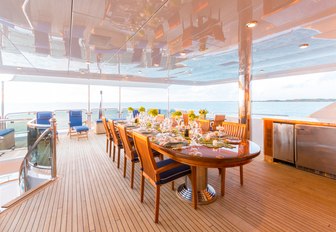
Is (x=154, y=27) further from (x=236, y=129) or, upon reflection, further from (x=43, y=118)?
(x=43, y=118)

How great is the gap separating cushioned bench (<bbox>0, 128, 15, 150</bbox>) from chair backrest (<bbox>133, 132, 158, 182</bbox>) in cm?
500

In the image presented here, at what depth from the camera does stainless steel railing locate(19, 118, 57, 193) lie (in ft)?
9.79

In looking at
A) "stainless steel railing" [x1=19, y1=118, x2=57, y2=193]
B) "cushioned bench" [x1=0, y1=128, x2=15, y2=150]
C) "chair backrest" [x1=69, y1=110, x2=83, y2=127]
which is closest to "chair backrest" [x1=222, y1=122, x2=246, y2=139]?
"stainless steel railing" [x1=19, y1=118, x2=57, y2=193]

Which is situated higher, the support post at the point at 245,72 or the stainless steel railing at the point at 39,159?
the support post at the point at 245,72

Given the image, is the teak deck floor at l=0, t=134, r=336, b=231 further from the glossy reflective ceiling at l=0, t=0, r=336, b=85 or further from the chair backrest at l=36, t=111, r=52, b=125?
the chair backrest at l=36, t=111, r=52, b=125

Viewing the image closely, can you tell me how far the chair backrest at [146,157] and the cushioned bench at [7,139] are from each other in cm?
500

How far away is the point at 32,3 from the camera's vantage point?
6.81 ft

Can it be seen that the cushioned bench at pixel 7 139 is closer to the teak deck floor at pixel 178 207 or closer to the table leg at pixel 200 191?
the teak deck floor at pixel 178 207

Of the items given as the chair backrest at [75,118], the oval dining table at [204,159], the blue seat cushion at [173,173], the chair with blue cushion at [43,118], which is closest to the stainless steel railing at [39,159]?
the chair with blue cushion at [43,118]

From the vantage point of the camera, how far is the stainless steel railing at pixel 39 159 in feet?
9.79

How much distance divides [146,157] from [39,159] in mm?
2926

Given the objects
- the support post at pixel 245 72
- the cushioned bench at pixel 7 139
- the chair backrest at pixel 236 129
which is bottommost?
the cushioned bench at pixel 7 139

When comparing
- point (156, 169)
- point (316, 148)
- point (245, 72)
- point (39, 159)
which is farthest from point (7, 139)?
point (316, 148)

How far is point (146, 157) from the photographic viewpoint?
6.39 ft
